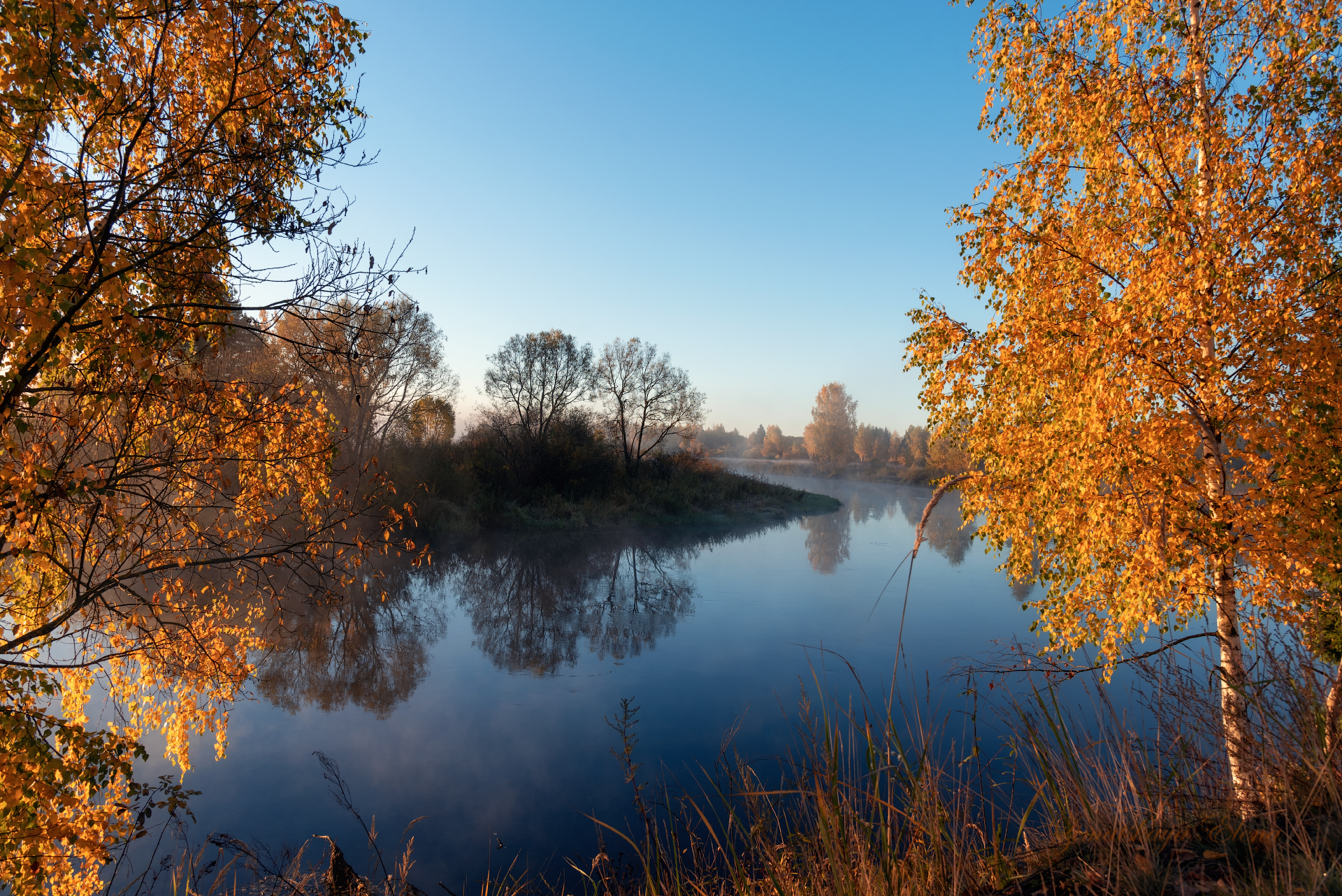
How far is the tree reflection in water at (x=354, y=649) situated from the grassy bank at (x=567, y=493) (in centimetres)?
684

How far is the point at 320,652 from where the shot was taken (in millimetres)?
12039

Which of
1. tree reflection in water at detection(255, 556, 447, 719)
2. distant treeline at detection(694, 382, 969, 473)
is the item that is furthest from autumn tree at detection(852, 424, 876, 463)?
tree reflection in water at detection(255, 556, 447, 719)

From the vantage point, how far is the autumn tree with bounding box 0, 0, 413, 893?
294 centimetres

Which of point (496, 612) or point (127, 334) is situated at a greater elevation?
point (127, 334)

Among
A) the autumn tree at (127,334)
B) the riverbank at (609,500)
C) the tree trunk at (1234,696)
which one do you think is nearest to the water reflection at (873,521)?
the tree trunk at (1234,696)

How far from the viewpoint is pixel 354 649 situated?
40.3 ft

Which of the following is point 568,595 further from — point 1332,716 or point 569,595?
point 1332,716

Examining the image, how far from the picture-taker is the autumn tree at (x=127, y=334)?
294 centimetres

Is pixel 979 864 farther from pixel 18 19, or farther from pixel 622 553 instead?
pixel 622 553

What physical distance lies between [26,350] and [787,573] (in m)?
18.3

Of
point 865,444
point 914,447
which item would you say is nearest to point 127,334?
point 914,447

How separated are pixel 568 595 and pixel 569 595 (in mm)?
78

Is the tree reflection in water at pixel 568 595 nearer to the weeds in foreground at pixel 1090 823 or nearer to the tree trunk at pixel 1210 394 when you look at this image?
the weeds in foreground at pixel 1090 823

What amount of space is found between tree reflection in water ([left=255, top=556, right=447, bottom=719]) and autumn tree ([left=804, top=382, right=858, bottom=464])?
251 ft
